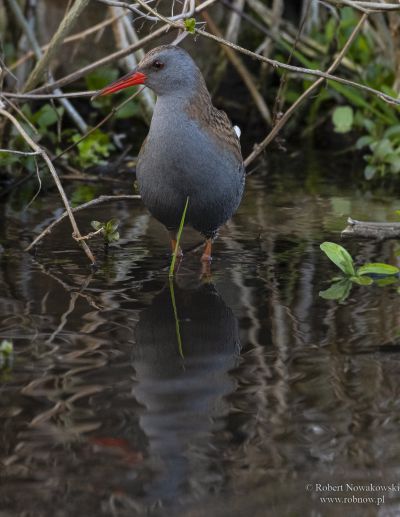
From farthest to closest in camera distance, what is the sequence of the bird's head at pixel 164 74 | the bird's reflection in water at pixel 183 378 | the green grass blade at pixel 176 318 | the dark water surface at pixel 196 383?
1. the bird's head at pixel 164 74
2. the green grass blade at pixel 176 318
3. the bird's reflection in water at pixel 183 378
4. the dark water surface at pixel 196 383

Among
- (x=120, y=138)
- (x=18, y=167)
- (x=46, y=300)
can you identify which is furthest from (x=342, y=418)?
(x=120, y=138)

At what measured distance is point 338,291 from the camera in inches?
169

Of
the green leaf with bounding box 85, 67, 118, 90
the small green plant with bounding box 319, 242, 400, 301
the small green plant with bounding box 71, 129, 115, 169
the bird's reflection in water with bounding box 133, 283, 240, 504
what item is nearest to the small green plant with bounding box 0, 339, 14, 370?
the bird's reflection in water with bounding box 133, 283, 240, 504

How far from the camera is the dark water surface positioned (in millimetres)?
2543

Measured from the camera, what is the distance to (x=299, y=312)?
4008 mm

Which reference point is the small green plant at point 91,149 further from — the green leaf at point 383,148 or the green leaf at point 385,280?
the green leaf at point 385,280

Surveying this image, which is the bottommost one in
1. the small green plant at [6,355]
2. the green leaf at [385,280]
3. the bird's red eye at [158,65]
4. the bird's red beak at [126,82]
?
the green leaf at [385,280]

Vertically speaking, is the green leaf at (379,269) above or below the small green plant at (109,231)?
above

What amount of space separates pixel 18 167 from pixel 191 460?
3995 millimetres

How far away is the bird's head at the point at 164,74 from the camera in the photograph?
4.67 metres

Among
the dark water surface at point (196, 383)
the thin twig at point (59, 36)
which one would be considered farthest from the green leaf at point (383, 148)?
the thin twig at point (59, 36)

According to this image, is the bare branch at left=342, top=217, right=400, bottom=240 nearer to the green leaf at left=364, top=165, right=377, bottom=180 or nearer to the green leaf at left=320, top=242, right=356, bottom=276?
the green leaf at left=320, top=242, right=356, bottom=276

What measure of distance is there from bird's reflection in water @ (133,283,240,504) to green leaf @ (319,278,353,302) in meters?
0.42

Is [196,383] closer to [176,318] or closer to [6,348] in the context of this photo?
[6,348]
